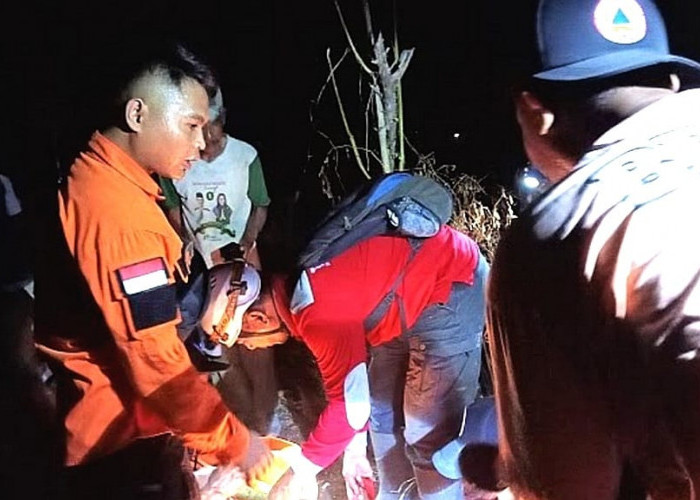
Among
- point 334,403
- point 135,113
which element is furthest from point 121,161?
point 334,403

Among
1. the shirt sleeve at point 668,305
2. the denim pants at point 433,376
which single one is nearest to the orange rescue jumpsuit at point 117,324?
the denim pants at point 433,376

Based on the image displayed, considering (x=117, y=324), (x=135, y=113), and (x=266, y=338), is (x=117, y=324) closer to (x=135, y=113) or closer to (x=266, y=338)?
(x=135, y=113)

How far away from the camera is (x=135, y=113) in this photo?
2.59 metres

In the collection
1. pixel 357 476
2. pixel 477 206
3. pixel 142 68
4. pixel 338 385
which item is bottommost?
pixel 357 476

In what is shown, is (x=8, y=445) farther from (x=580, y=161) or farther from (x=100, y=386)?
(x=580, y=161)

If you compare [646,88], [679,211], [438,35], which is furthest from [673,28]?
[679,211]

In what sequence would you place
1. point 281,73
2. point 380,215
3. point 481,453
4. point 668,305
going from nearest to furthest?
point 668,305 → point 481,453 → point 380,215 → point 281,73

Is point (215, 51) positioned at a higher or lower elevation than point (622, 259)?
lower

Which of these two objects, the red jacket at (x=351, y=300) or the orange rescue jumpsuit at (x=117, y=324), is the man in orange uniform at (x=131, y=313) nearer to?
the orange rescue jumpsuit at (x=117, y=324)

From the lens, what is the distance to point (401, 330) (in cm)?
340

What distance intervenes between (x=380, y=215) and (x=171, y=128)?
0.66 meters

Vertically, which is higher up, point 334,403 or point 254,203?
point 254,203

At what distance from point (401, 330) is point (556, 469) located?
2.02 meters

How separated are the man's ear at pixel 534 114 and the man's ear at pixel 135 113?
51.6 inches
